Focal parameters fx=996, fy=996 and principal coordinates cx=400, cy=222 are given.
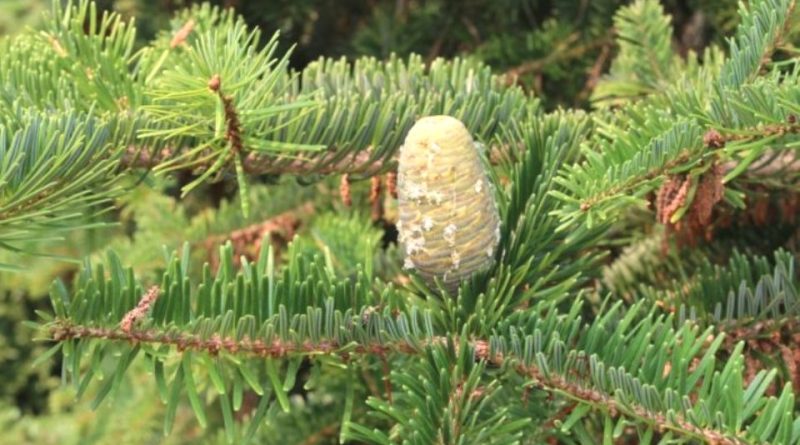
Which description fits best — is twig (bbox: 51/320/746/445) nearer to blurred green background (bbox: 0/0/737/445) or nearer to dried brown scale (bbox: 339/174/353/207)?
dried brown scale (bbox: 339/174/353/207)

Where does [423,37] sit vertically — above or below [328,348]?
above

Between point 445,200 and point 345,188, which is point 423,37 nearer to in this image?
point 345,188

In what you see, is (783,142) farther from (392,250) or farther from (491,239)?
(392,250)

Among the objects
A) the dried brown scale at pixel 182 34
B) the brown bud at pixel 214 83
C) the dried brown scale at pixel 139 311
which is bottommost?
the dried brown scale at pixel 139 311

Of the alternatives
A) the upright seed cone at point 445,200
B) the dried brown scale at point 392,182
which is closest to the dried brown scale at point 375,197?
the dried brown scale at point 392,182

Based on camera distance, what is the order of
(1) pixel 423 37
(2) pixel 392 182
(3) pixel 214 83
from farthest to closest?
(1) pixel 423 37, (2) pixel 392 182, (3) pixel 214 83

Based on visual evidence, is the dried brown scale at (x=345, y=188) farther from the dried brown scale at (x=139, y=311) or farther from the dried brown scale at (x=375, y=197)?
the dried brown scale at (x=139, y=311)

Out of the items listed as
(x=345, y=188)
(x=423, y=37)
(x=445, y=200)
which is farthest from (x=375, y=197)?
(x=423, y=37)

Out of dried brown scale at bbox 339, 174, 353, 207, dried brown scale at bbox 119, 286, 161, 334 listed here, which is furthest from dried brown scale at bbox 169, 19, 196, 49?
dried brown scale at bbox 119, 286, 161, 334
